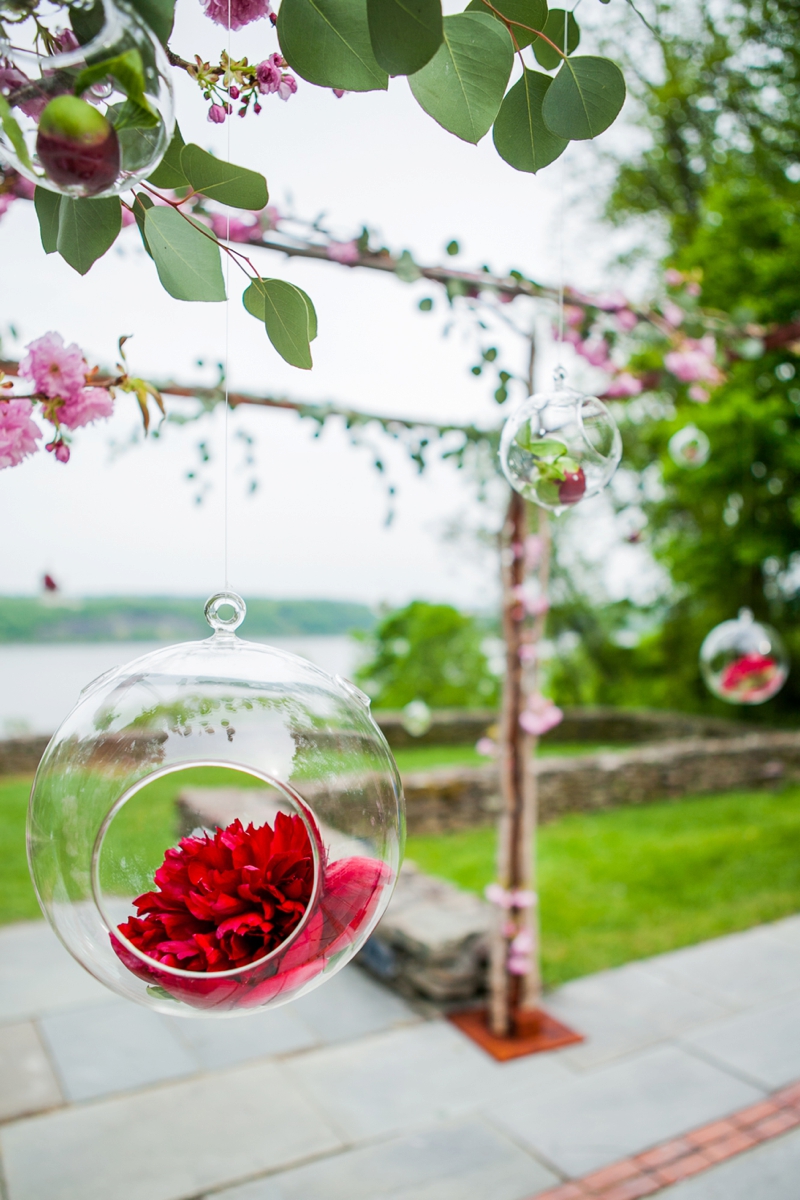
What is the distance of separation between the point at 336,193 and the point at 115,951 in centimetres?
304

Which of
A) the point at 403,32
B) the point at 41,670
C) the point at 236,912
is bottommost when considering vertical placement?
the point at 41,670

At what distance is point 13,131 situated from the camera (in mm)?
462

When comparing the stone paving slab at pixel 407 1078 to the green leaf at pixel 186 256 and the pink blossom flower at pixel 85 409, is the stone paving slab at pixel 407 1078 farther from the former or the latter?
the green leaf at pixel 186 256

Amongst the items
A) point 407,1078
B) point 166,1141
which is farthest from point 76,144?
point 407,1078

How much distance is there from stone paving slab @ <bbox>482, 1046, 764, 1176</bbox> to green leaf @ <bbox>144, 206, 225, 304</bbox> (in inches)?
93.4

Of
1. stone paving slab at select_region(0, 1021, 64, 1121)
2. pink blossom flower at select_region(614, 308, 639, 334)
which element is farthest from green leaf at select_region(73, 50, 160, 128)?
stone paving slab at select_region(0, 1021, 64, 1121)

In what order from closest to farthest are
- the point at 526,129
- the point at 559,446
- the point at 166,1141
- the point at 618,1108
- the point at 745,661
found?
the point at 526,129 → the point at 559,446 → the point at 166,1141 → the point at 618,1108 → the point at 745,661

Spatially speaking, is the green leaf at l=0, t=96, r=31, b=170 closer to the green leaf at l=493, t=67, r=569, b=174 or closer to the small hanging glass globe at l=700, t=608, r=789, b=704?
the green leaf at l=493, t=67, r=569, b=174

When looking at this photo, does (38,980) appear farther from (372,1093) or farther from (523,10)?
(523,10)

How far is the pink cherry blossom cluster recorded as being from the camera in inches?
28.3

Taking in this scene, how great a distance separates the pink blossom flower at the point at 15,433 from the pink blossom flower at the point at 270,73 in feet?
1.06

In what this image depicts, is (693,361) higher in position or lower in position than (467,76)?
higher

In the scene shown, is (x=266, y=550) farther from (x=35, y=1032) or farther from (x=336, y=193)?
(x=35, y=1032)

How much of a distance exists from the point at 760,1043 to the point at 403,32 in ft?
10.8
